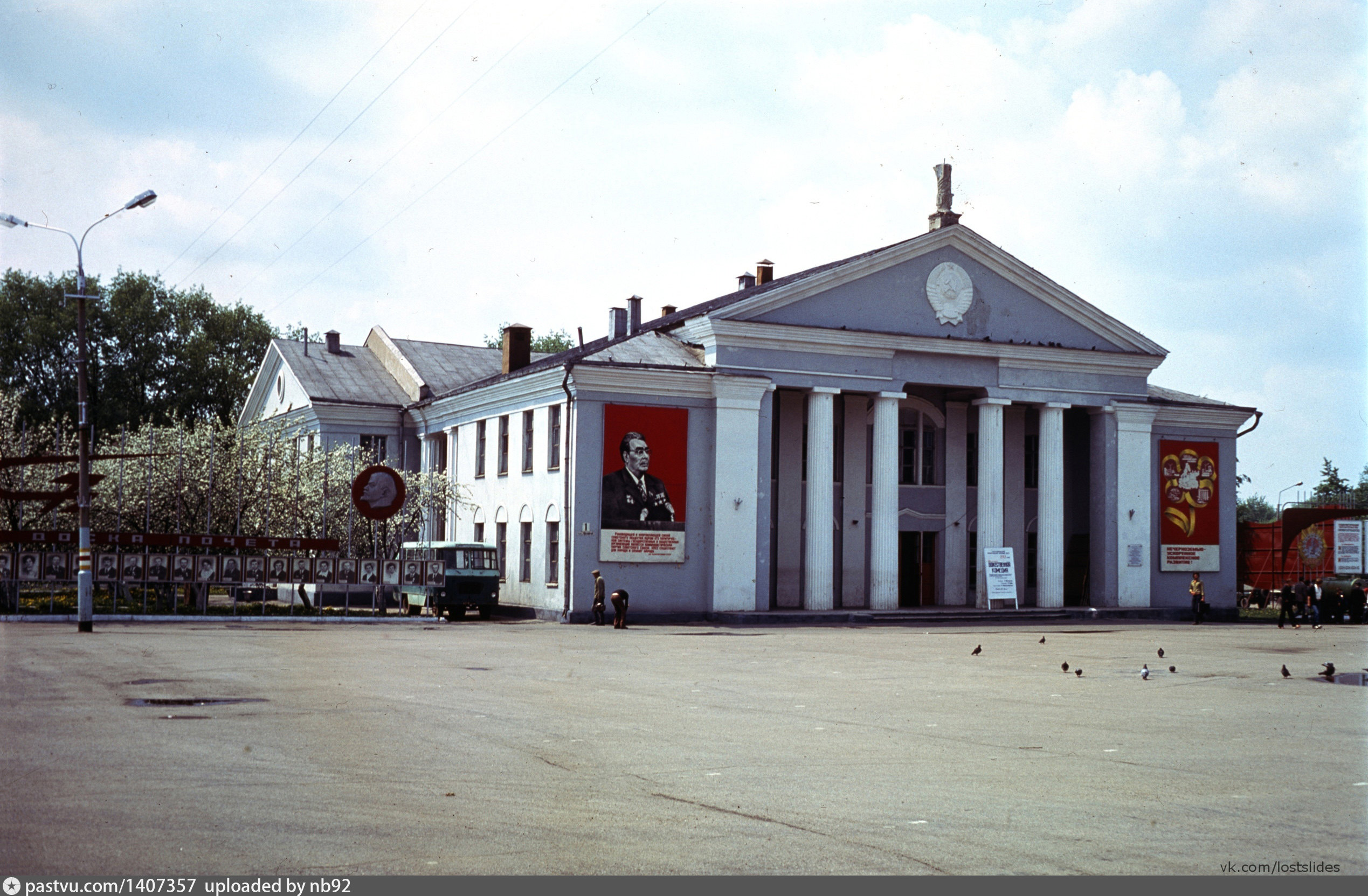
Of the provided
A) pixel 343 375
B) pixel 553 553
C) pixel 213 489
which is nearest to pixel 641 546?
pixel 553 553

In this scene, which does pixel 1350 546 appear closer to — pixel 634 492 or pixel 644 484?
pixel 644 484

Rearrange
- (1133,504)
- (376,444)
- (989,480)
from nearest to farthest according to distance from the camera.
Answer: (989,480)
(1133,504)
(376,444)

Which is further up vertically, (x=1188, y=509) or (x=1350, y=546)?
(x=1188, y=509)

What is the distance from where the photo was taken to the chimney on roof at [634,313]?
5347cm

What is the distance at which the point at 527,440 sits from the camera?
143 ft

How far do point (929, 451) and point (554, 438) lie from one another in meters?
13.5

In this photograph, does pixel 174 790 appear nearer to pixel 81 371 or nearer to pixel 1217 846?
pixel 1217 846

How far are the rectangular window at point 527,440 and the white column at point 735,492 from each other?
271 inches

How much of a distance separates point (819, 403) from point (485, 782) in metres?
32.1

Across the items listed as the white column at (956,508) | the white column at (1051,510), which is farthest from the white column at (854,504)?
the white column at (1051,510)

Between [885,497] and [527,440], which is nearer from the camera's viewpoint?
[885,497]

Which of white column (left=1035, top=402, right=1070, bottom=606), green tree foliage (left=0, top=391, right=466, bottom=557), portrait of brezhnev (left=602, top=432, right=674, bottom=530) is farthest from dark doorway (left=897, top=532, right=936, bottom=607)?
green tree foliage (left=0, top=391, right=466, bottom=557)

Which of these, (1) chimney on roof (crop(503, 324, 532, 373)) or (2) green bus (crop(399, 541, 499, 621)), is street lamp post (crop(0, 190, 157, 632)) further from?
(1) chimney on roof (crop(503, 324, 532, 373))

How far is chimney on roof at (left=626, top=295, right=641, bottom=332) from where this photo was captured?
53.5 m
